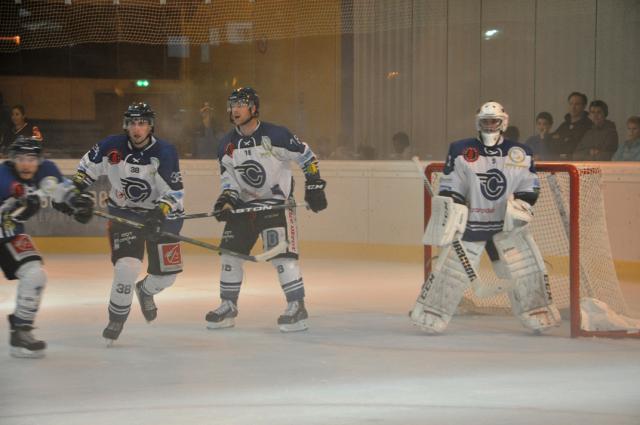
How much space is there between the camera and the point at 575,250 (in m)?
5.39

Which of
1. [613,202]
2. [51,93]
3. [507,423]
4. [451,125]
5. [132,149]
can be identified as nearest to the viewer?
[507,423]

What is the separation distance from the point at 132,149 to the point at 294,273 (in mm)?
1007

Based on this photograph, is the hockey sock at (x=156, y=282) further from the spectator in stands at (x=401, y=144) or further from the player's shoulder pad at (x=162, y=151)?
the spectator in stands at (x=401, y=144)

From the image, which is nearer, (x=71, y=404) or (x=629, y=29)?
(x=71, y=404)

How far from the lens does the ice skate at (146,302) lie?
541 cm

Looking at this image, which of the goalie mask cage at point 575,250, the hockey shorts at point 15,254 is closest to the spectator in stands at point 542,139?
the goalie mask cage at point 575,250

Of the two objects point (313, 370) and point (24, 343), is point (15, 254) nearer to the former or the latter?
point (24, 343)

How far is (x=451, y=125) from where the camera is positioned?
9695 millimetres

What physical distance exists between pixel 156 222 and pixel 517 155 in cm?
173

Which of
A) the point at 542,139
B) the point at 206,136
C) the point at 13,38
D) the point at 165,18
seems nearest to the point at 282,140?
the point at 542,139

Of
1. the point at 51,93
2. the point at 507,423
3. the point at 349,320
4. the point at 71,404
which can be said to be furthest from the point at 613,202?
the point at 51,93

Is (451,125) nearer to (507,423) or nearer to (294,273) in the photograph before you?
(294,273)

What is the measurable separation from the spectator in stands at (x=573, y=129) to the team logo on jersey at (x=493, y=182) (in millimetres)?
2743

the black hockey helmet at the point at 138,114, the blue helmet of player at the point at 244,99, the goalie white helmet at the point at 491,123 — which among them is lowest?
the goalie white helmet at the point at 491,123
